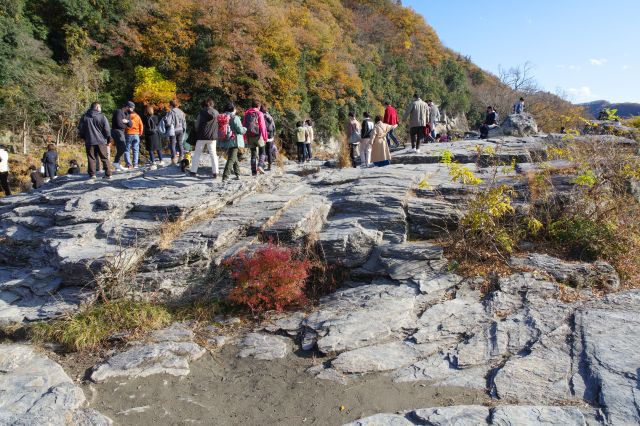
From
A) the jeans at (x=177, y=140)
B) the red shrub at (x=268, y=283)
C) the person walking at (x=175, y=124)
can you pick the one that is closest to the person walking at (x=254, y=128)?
the person walking at (x=175, y=124)

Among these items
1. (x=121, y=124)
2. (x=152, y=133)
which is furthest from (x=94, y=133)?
(x=152, y=133)

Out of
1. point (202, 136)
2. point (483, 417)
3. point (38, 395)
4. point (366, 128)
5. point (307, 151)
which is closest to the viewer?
point (483, 417)

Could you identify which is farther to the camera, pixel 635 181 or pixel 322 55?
pixel 322 55

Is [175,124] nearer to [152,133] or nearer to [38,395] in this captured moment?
[152,133]

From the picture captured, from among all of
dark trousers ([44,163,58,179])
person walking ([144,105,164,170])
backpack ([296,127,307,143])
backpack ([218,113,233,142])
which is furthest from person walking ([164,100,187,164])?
dark trousers ([44,163,58,179])

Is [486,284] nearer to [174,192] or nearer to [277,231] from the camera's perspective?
[277,231]

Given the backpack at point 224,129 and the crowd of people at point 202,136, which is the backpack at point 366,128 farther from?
the backpack at point 224,129

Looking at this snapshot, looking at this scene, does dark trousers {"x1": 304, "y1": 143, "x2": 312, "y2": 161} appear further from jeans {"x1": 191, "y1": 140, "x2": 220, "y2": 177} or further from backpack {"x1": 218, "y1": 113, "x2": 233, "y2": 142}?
backpack {"x1": 218, "y1": 113, "x2": 233, "y2": 142}

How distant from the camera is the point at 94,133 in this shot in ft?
29.9

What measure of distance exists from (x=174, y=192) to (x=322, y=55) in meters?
19.5

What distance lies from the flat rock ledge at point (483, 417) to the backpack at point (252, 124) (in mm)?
7345

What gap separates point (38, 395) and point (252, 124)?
6.96 m

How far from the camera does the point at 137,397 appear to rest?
15.0 feet

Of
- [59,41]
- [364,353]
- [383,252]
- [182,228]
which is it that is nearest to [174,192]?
[182,228]
